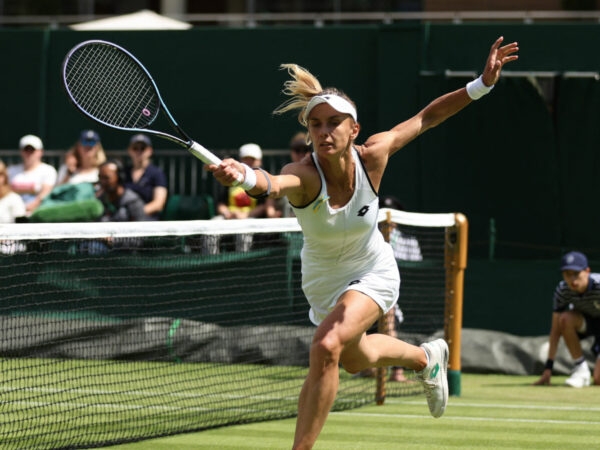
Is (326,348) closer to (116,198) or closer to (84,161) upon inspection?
(116,198)

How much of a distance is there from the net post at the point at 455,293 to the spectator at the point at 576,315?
1.27m

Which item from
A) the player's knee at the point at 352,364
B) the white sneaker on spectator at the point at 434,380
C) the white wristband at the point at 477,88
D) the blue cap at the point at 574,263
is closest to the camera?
the player's knee at the point at 352,364

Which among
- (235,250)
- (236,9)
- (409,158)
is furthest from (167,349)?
(236,9)

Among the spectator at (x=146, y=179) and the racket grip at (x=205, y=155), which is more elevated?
the racket grip at (x=205, y=155)

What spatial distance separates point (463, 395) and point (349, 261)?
152 inches

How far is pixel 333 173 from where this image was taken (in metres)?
5.79

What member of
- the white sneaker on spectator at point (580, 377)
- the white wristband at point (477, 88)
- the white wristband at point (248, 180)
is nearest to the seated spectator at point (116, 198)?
the white sneaker on spectator at point (580, 377)

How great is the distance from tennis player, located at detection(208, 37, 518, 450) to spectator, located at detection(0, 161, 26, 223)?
21.5ft

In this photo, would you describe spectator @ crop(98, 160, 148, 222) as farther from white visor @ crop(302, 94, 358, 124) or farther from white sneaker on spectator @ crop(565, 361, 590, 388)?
white visor @ crop(302, 94, 358, 124)

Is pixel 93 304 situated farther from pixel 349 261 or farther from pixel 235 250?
pixel 349 261

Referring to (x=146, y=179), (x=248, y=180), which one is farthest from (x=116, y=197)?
(x=248, y=180)

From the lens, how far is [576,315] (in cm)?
1057

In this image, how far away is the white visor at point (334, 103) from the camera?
5.72 meters

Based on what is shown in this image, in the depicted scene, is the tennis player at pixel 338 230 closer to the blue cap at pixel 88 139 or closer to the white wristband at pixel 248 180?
the white wristband at pixel 248 180
